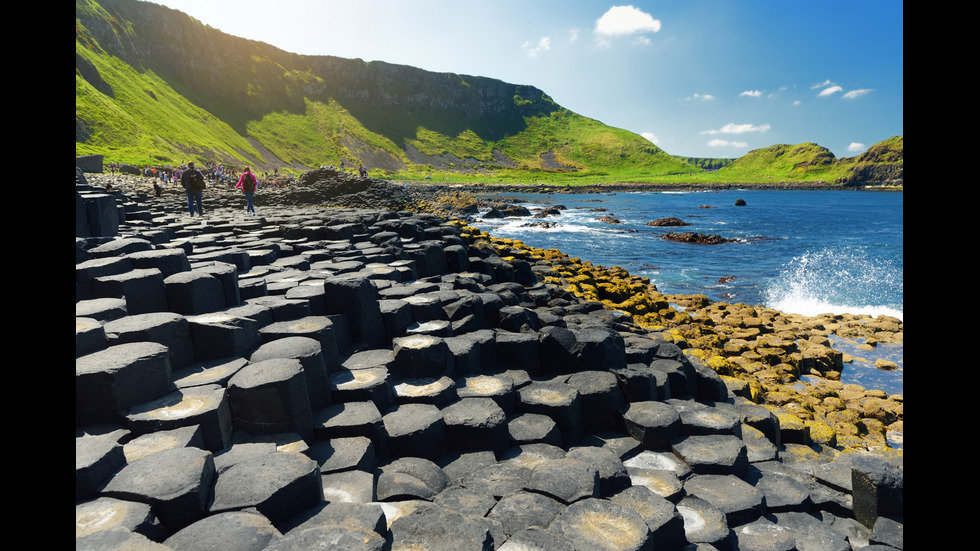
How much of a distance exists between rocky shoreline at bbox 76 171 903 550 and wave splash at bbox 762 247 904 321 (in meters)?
9.94

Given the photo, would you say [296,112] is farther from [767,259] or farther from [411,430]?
[411,430]

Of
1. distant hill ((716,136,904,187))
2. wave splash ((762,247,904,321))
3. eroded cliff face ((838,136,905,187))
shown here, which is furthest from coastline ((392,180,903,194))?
wave splash ((762,247,904,321))

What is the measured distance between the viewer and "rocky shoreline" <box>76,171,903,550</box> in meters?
3.07

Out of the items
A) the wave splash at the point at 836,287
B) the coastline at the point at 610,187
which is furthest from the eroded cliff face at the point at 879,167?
the wave splash at the point at 836,287

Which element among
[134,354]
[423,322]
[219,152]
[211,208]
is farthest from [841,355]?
[219,152]

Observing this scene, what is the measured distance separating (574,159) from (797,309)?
150m

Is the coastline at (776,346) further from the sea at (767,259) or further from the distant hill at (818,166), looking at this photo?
the distant hill at (818,166)

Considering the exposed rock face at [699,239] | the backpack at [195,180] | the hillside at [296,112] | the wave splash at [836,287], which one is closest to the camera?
the backpack at [195,180]

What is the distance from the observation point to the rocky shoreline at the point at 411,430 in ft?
10.1

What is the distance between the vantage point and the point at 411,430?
178 inches

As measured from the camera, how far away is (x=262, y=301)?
244 inches

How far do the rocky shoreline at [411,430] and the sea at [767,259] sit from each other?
11.3 feet

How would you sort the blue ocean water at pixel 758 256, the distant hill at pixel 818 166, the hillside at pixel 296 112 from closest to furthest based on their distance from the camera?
the blue ocean water at pixel 758 256
the hillside at pixel 296 112
the distant hill at pixel 818 166

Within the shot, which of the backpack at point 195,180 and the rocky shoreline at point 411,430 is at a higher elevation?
the backpack at point 195,180
